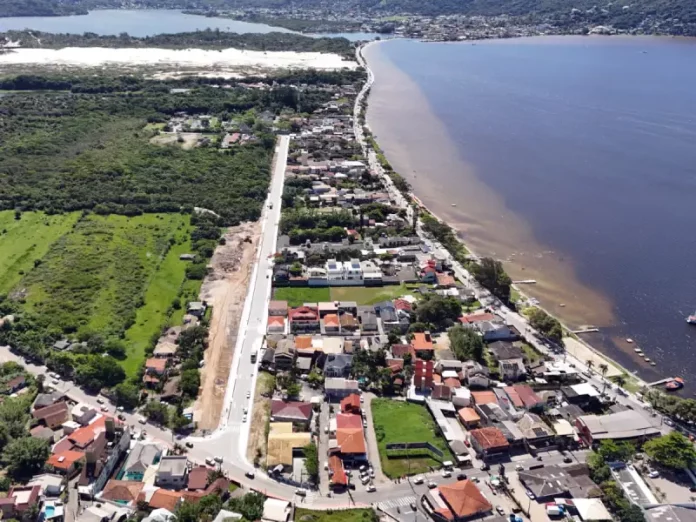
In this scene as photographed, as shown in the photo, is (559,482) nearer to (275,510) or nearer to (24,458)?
(275,510)

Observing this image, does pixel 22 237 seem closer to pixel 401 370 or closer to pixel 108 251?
pixel 108 251

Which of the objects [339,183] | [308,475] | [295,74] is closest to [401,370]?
[308,475]

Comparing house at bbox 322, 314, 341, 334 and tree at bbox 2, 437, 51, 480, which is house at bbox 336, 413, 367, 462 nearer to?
house at bbox 322, 314, 341, 334

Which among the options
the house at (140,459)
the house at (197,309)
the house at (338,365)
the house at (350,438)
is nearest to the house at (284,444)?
the house at (350,438)

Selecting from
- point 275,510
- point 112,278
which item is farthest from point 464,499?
point 112,278

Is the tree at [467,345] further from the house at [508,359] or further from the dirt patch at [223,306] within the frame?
the dirt patch at [223,306]

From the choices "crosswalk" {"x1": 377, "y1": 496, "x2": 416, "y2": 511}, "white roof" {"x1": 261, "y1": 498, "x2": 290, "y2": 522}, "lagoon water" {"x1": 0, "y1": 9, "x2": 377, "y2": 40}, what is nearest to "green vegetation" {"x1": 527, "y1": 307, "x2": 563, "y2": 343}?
"crosswalk" {"x1": 377, "y1": 496, "x2": 416, "y2": 511}
